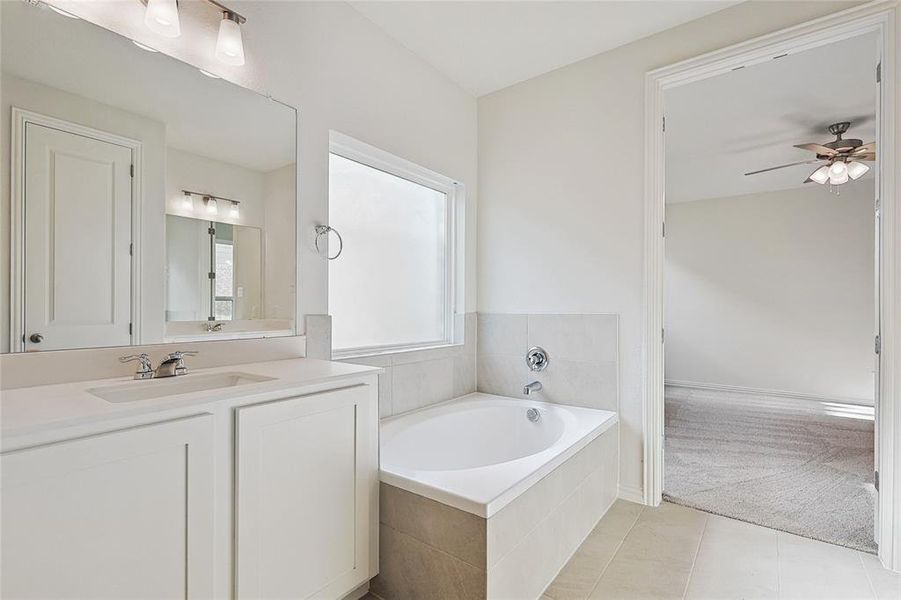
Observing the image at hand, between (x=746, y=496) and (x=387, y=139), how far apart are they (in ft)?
9.31

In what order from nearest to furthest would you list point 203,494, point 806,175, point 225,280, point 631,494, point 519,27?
point 203,494 → point 225,280 → point 519,27 → point 631,494 → point 806,175

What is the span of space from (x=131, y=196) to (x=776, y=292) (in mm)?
6157

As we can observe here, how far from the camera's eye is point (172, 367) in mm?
1434

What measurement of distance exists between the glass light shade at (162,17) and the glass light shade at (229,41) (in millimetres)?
150

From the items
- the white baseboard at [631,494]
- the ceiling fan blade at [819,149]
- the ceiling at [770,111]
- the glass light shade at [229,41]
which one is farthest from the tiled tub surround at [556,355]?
the ceiling fan blade at [819,149]

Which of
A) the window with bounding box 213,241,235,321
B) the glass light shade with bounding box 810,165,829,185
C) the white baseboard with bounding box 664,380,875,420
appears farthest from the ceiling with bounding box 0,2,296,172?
the white baseboard with bounding box 664,380,875,420

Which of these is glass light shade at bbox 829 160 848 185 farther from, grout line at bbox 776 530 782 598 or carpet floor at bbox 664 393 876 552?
grout line at bbox 776 530 782 598

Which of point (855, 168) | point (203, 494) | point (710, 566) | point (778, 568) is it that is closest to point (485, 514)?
point (203, 494)

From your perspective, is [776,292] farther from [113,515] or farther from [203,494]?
[113,515]

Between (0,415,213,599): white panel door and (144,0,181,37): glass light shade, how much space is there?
1320 millimetres

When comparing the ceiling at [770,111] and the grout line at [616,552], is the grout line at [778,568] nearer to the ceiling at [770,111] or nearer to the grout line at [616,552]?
the grout line at [616,552]

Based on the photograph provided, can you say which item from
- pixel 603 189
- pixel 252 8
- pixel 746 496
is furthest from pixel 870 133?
pixel 252 8

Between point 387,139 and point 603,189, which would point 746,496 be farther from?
point 387,139

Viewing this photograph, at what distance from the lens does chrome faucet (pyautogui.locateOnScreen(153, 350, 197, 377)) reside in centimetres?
142
